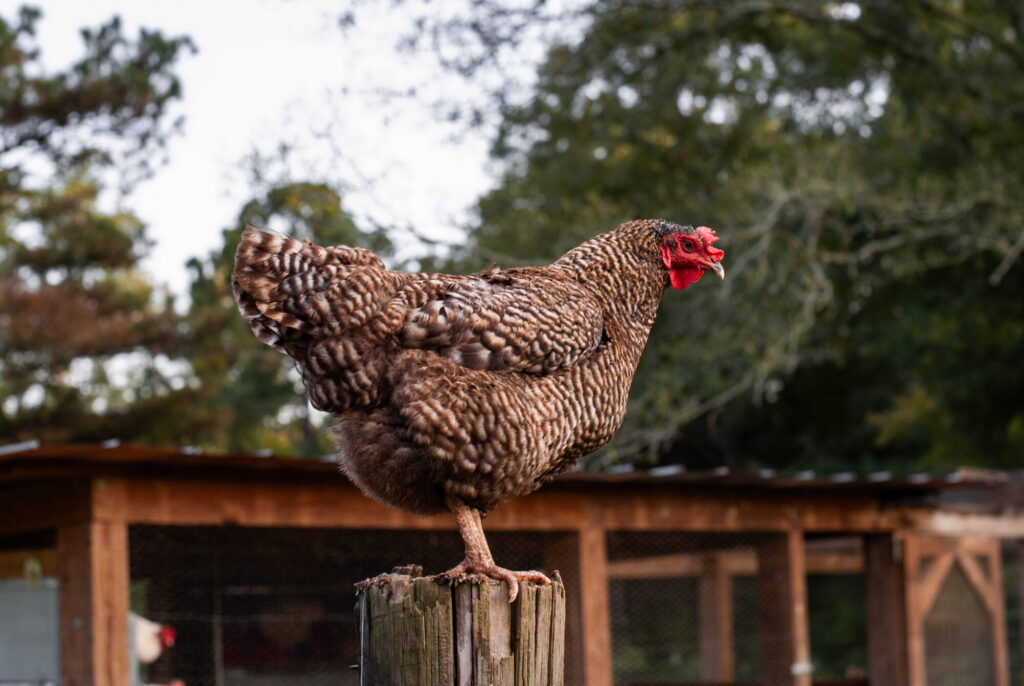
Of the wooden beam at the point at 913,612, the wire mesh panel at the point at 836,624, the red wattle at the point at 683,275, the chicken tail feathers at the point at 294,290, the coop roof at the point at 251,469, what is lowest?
the wire mesh panel at the point at 836,624

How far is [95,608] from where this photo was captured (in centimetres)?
552

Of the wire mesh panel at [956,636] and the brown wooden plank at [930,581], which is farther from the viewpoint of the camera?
the wire mesh panel at [956,636]

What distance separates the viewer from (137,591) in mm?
8383

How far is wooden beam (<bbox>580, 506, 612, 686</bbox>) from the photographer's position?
7.08 metres

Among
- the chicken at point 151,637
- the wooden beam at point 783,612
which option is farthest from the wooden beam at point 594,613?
the chicken at point 151,637

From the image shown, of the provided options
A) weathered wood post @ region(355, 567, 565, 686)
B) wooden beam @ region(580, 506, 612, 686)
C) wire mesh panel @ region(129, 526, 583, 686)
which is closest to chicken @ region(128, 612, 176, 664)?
wire mesh panel @ region(129, 526, 583, 686)

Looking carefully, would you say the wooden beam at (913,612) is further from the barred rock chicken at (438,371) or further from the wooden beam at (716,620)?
the barred rock chicken at (438,371)

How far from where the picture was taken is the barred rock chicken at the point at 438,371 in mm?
2809

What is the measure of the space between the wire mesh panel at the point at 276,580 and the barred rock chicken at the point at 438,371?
12.1 ft

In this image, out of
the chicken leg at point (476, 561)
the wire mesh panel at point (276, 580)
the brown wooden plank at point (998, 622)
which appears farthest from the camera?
the brown wooden plank at point (998, 622)

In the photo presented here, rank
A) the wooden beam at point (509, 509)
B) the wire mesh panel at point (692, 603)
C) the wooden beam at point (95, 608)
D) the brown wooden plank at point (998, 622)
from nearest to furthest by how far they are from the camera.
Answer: the wooden beam at point (95, 608), the wooden beam at point (509, 509), the wire mesh panel at point (692, 603), the brown wooden plank at point (998, 622)

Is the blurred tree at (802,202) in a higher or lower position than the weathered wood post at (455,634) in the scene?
higher

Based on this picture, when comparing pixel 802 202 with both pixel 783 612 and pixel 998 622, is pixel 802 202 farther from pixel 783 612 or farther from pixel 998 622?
pixel 783 612

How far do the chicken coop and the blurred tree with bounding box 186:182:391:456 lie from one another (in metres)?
1.14
